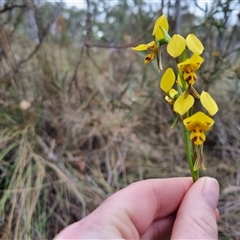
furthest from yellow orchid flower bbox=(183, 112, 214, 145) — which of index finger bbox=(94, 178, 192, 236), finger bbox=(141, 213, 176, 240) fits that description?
finger bbox=(141, 213, 176, 240)

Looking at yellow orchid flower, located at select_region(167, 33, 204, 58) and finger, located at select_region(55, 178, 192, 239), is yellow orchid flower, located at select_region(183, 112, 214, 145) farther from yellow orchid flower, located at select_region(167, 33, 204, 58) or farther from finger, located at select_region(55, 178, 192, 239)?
finger, located at select_region(55, 178, 192, 239)

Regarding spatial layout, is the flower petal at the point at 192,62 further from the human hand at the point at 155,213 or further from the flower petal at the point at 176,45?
the human hand at the point at 155,213

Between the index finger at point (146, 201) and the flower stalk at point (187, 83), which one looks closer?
the flower stalk at point (187, 83)

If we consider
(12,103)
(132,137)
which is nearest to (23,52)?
(12,103)

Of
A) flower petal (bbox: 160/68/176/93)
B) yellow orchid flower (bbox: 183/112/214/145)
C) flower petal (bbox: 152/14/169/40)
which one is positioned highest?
flower petal (bbox: 152/14/169/40)

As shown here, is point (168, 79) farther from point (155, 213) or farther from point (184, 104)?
point (155, 213)

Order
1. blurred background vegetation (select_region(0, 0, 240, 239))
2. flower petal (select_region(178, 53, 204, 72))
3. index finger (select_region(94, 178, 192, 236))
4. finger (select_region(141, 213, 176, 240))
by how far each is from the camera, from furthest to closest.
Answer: blurred background vegetation (select_region(0, 0, 240, 239))
finger (select_region(141, 213, 176, 240))
index finger (select_region(94, 178, 192, 236))
flower petal (select_region(178, 53, 204, 72))

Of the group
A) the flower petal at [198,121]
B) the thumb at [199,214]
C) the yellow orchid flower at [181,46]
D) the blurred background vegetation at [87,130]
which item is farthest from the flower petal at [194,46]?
the blurred background vegetation at [87,130]
